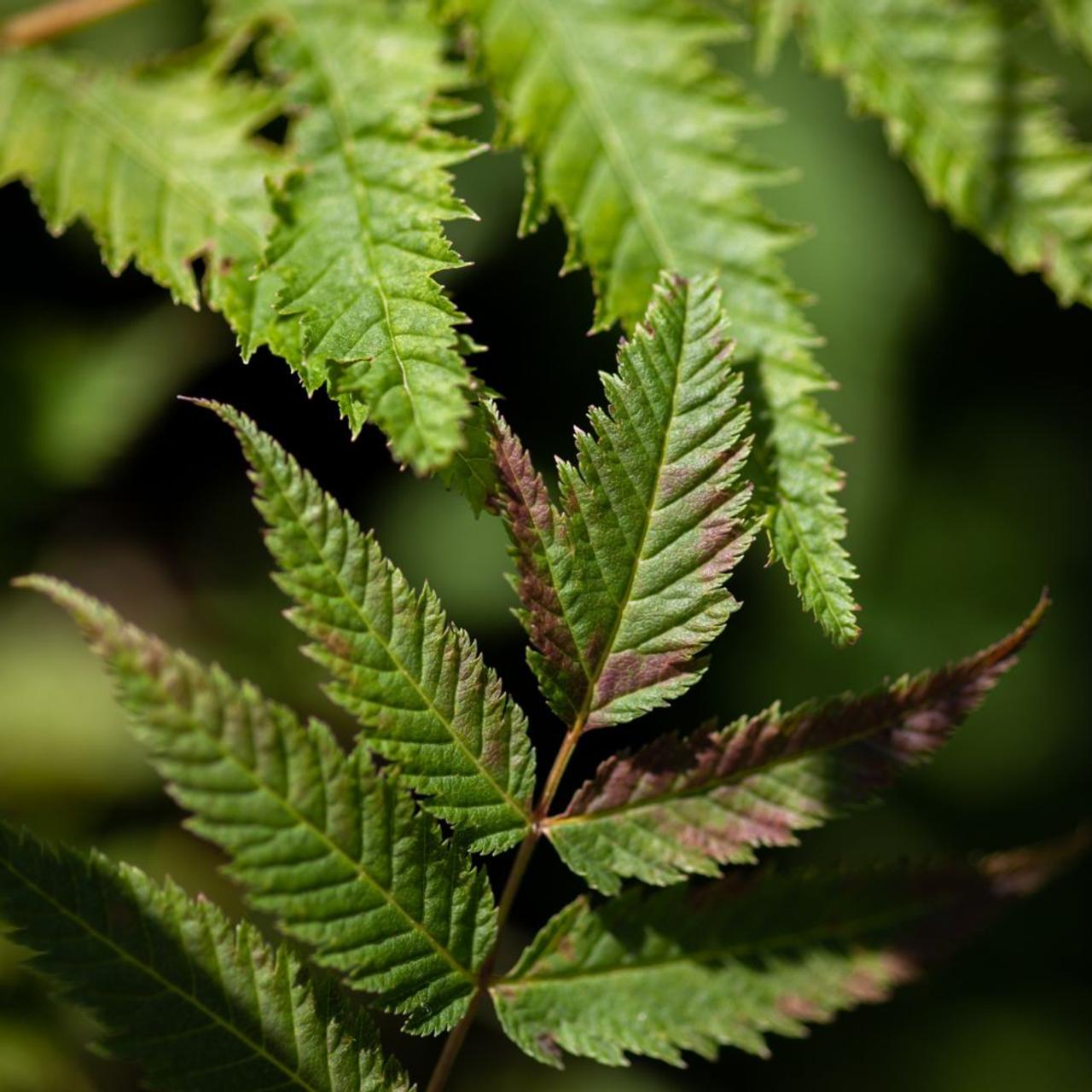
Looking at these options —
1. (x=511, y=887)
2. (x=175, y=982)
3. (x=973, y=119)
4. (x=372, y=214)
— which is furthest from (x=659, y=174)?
(x=175, y=982)

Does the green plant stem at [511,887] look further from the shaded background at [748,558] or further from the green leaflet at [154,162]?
the shaded background at [748,558]

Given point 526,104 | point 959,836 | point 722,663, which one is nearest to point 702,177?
point 526,104

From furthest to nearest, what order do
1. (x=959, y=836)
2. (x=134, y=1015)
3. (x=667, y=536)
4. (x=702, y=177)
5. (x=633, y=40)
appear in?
(x=959, y=836) < (x=633, y=40) < (x=702, y=177) < (x=667, y=536) < (x=134, y=1015)

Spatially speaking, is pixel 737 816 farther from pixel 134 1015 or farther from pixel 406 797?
pixel 134 1015

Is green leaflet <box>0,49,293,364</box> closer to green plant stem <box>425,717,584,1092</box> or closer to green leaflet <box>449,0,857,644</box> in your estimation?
green leaflet <box>449,0,857,644</box>

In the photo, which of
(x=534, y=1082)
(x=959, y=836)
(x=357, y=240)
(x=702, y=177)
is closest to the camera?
(x=357, y=240)

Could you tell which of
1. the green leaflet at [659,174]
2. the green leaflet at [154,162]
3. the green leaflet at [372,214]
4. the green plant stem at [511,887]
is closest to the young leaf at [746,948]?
the green plant stem at [511,887]
